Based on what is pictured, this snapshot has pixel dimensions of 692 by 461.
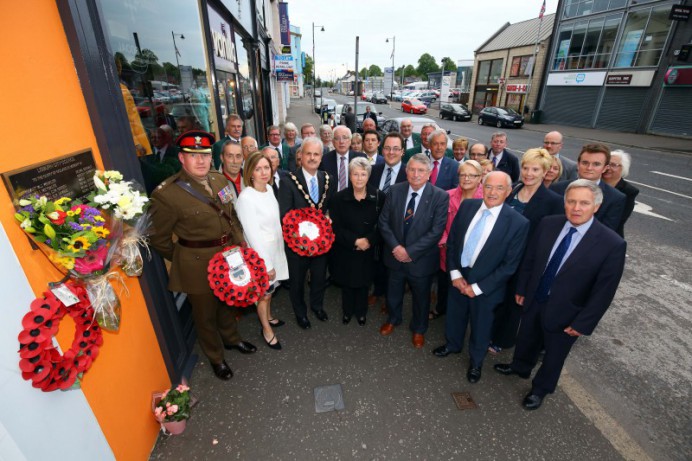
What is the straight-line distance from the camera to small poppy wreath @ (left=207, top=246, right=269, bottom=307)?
2.90m

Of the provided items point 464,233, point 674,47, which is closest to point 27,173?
point 464,233

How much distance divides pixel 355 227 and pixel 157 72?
3.13 metres

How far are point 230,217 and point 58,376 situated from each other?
1.77m

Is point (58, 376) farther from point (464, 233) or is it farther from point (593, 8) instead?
A: point (593, 8)

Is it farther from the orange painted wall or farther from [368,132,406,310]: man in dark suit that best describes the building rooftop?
the orange painted wall

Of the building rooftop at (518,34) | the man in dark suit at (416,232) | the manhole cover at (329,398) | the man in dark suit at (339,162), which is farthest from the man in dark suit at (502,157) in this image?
the building rooftop at (518,34)

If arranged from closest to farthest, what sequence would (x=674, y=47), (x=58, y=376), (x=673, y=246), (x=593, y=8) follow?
(x=58, y=376) → (x=673, y=246) → (x=674, y=47) → (x=593, y=8)

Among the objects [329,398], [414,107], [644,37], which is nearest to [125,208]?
[329,398]

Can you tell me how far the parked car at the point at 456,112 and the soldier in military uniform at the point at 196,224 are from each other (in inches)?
1182

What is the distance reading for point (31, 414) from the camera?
166 centimetres

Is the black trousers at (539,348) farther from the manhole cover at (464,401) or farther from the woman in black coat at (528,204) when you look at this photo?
the manhole cover at (464,401)

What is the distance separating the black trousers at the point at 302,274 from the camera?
399 cm

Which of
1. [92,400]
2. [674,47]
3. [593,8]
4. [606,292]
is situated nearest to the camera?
[92,400]

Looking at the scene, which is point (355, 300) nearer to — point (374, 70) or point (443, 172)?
point (443, 172)
